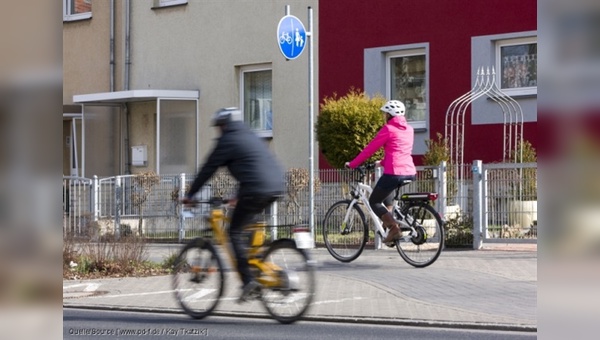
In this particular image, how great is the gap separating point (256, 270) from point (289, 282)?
0.26m

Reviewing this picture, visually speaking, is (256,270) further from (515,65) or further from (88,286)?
(515,65)

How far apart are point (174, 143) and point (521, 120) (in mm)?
9034

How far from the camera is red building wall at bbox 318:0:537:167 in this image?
19031 millimetres

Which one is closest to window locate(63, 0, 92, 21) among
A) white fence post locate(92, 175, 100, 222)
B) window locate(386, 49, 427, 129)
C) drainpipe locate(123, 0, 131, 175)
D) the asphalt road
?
drainpipe locate(123, 0, 131, 175)

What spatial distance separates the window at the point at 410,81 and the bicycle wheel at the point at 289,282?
43.1 ft

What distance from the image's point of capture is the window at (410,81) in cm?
2028

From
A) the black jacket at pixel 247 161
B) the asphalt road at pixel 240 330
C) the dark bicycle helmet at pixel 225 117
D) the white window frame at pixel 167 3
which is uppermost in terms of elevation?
the white window frame at pixel 167 3

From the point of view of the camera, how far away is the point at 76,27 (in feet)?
85.1

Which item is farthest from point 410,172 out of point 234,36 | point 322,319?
point 234,36

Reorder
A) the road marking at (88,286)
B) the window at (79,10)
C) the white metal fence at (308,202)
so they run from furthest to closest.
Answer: the window at (79,10)
the white metal fence at (308,202)
the road marking at (88,286)

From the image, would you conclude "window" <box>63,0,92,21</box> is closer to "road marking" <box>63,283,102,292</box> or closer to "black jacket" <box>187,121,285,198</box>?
"road marking" <box>63,283,102,292</box>

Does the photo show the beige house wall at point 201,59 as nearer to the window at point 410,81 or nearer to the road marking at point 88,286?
the window at point 410,81

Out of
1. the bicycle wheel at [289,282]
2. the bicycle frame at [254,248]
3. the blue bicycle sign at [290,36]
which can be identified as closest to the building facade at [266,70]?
the blue bicycle sign at [290,36]

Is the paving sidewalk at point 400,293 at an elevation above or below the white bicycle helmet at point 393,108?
below
